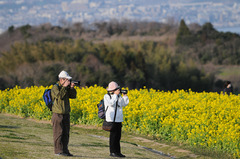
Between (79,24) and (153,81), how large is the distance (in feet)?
326

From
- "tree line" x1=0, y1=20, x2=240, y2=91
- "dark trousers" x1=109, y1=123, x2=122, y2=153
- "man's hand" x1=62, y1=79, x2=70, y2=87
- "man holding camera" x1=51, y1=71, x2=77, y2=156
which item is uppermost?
"tree line" x1=0, y1=20, x2=240, y2=91

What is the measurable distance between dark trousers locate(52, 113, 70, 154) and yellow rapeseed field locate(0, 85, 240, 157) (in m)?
6.45

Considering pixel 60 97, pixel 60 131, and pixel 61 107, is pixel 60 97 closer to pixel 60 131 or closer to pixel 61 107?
pixel 61 107

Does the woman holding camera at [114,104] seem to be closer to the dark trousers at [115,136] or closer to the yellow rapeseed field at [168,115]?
the dark trousers at [115,136]

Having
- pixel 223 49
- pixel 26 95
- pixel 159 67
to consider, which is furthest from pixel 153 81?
pixel 26 95

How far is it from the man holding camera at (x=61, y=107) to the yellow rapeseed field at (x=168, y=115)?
21.4 ft

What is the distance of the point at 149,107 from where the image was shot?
18.4 m

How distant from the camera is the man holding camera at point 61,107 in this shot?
941 centimetres

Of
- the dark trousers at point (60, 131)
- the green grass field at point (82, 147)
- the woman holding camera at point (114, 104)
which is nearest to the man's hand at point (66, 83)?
the dark trousers at point (60, 131)

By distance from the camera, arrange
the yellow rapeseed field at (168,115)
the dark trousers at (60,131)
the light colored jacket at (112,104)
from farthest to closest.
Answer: the yellow rapeseed field at (168,115) → the light colored jacket at (112,104) → the dark trousers at (60,131)

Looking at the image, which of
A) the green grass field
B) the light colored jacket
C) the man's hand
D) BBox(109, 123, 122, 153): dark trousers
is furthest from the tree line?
the man's hand

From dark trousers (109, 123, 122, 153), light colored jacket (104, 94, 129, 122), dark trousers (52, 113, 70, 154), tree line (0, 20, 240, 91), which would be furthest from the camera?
tree line (0, 20, 240, 91)

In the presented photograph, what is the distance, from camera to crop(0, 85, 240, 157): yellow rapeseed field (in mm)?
14695

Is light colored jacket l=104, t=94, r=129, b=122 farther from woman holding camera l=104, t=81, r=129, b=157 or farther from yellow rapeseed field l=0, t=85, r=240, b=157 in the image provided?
yellow rapeseed field l=0, t=85, r=240, b=157
